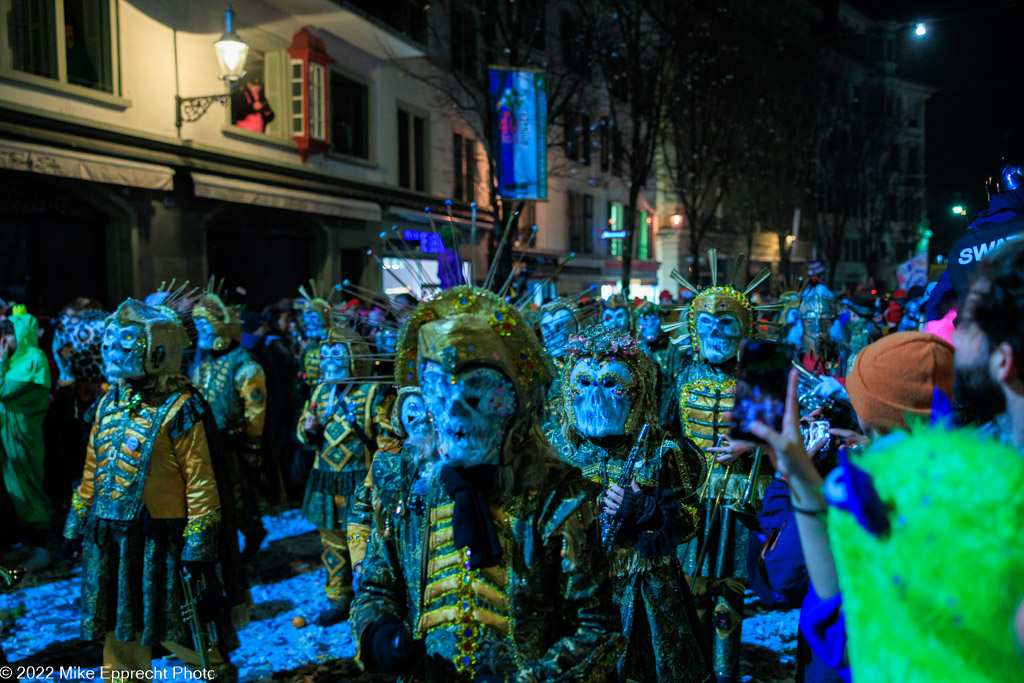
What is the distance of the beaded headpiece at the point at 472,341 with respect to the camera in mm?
2029

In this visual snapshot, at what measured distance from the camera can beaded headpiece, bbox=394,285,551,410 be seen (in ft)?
6.66

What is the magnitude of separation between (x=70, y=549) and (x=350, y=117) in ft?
38.9

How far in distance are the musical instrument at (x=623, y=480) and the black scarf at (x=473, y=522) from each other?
48.6 inches

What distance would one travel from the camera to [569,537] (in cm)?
202

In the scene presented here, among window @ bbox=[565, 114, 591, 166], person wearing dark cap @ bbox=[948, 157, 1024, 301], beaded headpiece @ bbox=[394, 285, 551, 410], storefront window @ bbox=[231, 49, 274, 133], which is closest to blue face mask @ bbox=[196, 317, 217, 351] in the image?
beaded headpiece @ bbox=[394, 285, 551, 410]

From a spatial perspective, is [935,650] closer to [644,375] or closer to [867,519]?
[867,519]

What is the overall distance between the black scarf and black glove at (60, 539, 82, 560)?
497 centimetres

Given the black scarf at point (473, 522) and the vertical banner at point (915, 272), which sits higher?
the vertical banner at point (915, 272)

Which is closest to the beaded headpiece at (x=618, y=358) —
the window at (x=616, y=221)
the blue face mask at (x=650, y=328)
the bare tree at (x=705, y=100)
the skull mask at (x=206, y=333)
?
the skull mask at (x=206, y=333)

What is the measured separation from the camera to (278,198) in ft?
42.8

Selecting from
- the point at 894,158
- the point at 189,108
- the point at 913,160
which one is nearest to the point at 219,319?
the point at 189,108

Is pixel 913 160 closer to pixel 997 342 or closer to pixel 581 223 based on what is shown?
pixel 581 223

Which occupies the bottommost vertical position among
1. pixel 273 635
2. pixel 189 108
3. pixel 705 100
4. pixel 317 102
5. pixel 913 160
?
pixel 273 635

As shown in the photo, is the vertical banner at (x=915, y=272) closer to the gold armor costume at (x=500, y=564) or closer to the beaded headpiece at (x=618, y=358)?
the beaded headpiece at (x=618, y=358)
